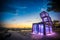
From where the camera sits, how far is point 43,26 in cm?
198

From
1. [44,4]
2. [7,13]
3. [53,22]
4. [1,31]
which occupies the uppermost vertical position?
[44,4]

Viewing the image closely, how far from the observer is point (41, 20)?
2031 millimetres

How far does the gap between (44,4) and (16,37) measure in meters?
0.68

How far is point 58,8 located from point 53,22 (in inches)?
9.5

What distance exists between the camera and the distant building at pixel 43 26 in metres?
1.98

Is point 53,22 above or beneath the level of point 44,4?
beneath

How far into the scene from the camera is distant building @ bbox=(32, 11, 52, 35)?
6.51ft

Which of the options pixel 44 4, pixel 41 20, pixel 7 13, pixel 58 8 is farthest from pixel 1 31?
pixel 58 8

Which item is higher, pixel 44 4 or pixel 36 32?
pixel 44 4

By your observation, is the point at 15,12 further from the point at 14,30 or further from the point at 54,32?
the point at 54,32

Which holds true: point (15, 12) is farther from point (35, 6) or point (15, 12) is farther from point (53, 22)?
point (53, 22)

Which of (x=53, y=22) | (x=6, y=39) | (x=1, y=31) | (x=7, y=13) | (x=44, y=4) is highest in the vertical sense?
(x=44, y=4)

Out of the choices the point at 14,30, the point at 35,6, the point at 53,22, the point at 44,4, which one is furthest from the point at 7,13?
the point at 53,22

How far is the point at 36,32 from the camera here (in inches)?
78.7
